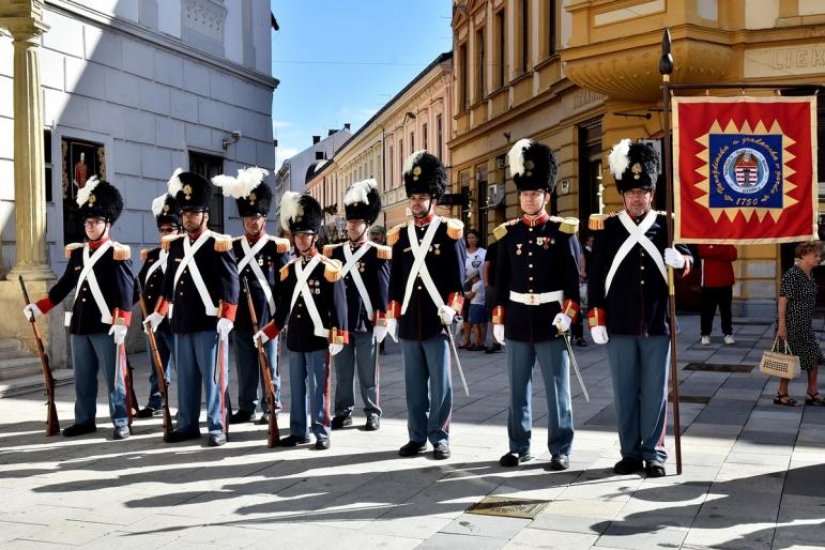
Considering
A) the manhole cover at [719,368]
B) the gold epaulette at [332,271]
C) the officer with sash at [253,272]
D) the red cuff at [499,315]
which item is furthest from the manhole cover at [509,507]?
the manhole cover at [719,368]

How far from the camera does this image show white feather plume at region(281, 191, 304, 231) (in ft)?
24.8

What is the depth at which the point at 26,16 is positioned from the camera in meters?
11.4

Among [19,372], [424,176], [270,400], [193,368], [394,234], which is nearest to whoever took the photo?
[424,176]

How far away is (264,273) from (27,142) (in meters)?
4.37

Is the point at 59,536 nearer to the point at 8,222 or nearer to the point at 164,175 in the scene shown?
the point at 8,222

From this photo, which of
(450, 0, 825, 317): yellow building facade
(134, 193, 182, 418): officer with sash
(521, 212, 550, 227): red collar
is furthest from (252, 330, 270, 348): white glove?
(450, 0, 825, 317): yellow building facade

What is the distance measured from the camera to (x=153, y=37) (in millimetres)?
14508

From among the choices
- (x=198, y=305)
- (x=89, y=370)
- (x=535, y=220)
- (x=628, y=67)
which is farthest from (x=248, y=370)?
(x=628, y=67)

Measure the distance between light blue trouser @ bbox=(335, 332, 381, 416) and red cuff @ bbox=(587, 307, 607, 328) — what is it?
2408 mm

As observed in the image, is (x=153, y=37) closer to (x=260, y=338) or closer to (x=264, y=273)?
(x=264, y=273)

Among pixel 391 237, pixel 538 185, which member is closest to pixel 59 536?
pixel 391 237

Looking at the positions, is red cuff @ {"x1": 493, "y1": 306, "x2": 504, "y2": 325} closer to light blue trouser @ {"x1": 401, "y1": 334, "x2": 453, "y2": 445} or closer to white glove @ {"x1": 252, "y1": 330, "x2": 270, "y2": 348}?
light blue trouser @ {"x1": 401, "y1": 334, "x2": 453, "y2": 445}

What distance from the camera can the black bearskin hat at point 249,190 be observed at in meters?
8.47

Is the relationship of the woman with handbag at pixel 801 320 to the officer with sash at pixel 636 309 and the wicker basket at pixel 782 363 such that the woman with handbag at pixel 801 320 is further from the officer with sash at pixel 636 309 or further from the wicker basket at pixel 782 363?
the officer with sash at pixel 636 309
